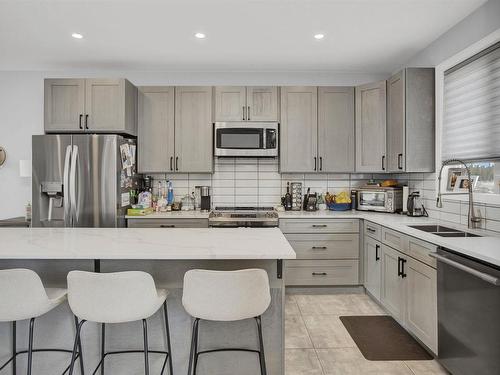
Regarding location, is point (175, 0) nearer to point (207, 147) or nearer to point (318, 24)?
point (318, 24)

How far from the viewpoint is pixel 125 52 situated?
12.0 ft

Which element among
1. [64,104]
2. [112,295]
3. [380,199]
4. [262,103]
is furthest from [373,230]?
[64,104]

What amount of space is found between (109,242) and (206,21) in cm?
205

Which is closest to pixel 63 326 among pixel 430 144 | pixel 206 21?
pixel 206 21

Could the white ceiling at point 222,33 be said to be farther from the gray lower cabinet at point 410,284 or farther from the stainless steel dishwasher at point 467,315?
the stainless steel dishwasher at point 467,315

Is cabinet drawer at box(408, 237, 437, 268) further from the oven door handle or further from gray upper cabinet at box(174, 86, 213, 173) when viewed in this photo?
gray upper cabinet at box(174, 86, 213, 173)

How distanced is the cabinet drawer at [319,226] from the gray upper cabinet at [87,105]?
6.71ft

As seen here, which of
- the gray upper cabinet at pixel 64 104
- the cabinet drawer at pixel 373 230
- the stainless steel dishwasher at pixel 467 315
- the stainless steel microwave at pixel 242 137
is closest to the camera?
the stainless steel dishwasher at pixel 467 315

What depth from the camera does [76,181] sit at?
138 inches

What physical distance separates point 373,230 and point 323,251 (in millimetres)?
597

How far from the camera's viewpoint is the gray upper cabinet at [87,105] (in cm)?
372

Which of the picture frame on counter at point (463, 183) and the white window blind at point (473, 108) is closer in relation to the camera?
the white window blind at point (473, 108)

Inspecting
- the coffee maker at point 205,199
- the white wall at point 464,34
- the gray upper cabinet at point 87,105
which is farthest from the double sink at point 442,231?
the gray upper cabinet at point 87,105

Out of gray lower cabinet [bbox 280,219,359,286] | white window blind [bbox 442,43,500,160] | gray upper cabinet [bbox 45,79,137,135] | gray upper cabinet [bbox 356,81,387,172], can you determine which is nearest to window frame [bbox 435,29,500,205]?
white window blind [bbox 442,43,500,160]
